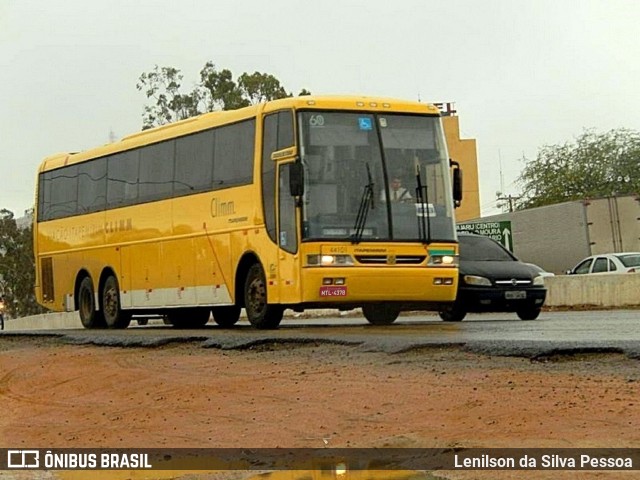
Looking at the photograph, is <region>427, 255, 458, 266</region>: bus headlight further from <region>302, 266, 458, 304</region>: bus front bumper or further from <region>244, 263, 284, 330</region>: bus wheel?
<region>244, 263, 284, 330</region>: bus wheel

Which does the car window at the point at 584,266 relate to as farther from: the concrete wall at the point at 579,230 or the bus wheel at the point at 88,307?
the bus wheel at the point at 88,307

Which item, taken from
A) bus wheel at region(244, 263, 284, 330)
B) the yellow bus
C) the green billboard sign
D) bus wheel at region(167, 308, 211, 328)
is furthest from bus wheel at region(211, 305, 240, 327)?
the green billboard sign

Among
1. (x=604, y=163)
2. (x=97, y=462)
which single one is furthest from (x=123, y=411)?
(x=604, y=163)

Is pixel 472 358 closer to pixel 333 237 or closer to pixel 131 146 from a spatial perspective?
pixel 333 237

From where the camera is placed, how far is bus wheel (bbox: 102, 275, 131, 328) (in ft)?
90.6

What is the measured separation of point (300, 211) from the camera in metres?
20.7

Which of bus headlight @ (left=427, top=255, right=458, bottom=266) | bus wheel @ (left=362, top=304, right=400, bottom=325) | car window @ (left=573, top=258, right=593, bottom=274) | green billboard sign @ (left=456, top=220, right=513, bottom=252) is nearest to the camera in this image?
bus headlight @ (left=427, top=255, right=458, bottom=266)

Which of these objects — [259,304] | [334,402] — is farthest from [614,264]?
[334,402]

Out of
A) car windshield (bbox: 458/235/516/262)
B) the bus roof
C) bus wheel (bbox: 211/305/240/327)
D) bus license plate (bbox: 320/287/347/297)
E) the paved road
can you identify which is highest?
the bus roof

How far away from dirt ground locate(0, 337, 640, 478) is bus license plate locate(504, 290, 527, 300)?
7908 mm

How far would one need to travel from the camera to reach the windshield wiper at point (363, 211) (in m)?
20.7

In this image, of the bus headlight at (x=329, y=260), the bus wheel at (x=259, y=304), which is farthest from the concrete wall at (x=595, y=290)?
the bus headlight at (x=329, y=260)

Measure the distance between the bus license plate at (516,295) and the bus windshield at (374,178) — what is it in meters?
2.08

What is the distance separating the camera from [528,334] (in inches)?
648
